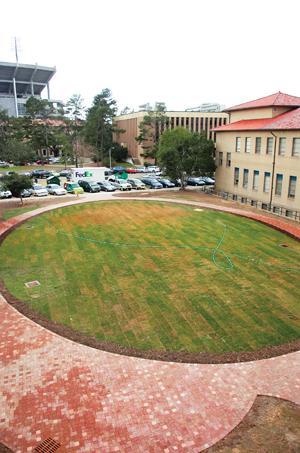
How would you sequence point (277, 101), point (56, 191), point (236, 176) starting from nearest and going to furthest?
point (277, 101) → point (236, 176) → point (56, 191)

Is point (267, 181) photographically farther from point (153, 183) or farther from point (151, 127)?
point (151, 127)

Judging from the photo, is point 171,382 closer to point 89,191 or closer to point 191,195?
point 191,195

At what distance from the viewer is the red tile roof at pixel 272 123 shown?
35287 mm

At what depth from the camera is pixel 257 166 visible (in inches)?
1581

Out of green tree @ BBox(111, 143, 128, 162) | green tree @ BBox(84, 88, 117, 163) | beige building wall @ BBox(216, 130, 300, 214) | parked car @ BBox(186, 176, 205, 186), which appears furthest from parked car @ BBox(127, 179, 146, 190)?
green tree @ BBox(111, 143, 128, 162)

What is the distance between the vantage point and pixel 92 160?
94000mm

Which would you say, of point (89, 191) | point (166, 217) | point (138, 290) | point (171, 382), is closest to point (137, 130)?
point (89, 191)

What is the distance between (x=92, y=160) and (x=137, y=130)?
13983mm

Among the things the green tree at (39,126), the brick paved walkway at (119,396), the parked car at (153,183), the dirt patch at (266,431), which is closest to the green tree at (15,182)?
the parked car at (153,183)

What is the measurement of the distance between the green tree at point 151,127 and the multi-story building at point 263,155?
36413mm

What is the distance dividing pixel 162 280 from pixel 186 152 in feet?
104

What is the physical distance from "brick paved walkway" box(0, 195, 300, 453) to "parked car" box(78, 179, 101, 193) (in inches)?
1491

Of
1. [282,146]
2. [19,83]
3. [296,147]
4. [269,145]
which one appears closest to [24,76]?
[19,83]

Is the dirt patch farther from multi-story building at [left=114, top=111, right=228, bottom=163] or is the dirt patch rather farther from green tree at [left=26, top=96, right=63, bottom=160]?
green tree at [left=26, top=96, right=63, bottom=160]
